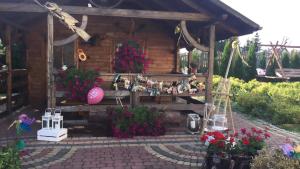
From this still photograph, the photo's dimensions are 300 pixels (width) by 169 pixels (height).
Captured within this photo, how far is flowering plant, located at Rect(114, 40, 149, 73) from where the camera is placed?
7.93m

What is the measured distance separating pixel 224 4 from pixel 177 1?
4.45ft

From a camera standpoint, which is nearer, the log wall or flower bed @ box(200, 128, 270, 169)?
flower bed @ box(200, 128, 270, 169)

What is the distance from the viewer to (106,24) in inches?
446

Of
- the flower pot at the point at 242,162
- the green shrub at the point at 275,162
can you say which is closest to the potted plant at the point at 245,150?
the flower pot at the point at 242,162

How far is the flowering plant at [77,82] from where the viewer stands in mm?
7555

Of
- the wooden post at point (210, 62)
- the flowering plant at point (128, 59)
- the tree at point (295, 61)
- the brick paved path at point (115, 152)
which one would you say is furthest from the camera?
the tree at point (295, 61)

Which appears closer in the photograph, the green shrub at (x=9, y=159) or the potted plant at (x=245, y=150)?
the green shrub at (x=9, y=159)

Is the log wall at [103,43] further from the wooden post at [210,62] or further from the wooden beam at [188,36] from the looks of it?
the wooden post at [210,62]

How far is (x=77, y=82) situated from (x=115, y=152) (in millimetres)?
2092

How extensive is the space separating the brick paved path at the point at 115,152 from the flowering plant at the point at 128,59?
1.77 m

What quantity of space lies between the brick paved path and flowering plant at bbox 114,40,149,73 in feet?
5.81

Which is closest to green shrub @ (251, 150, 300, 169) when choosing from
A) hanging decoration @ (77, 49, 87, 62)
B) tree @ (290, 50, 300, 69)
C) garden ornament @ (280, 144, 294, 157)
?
garden ornament @ (280, 144, 294, 157)

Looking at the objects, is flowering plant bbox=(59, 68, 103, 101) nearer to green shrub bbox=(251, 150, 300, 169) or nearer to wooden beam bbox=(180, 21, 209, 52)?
wooden beam bbox=(180, 21, 209, 52)

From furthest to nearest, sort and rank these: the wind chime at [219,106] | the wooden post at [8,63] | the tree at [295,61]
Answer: the tree at [295,61], the wooden post at [8,63], the wind chime at [219,106]
